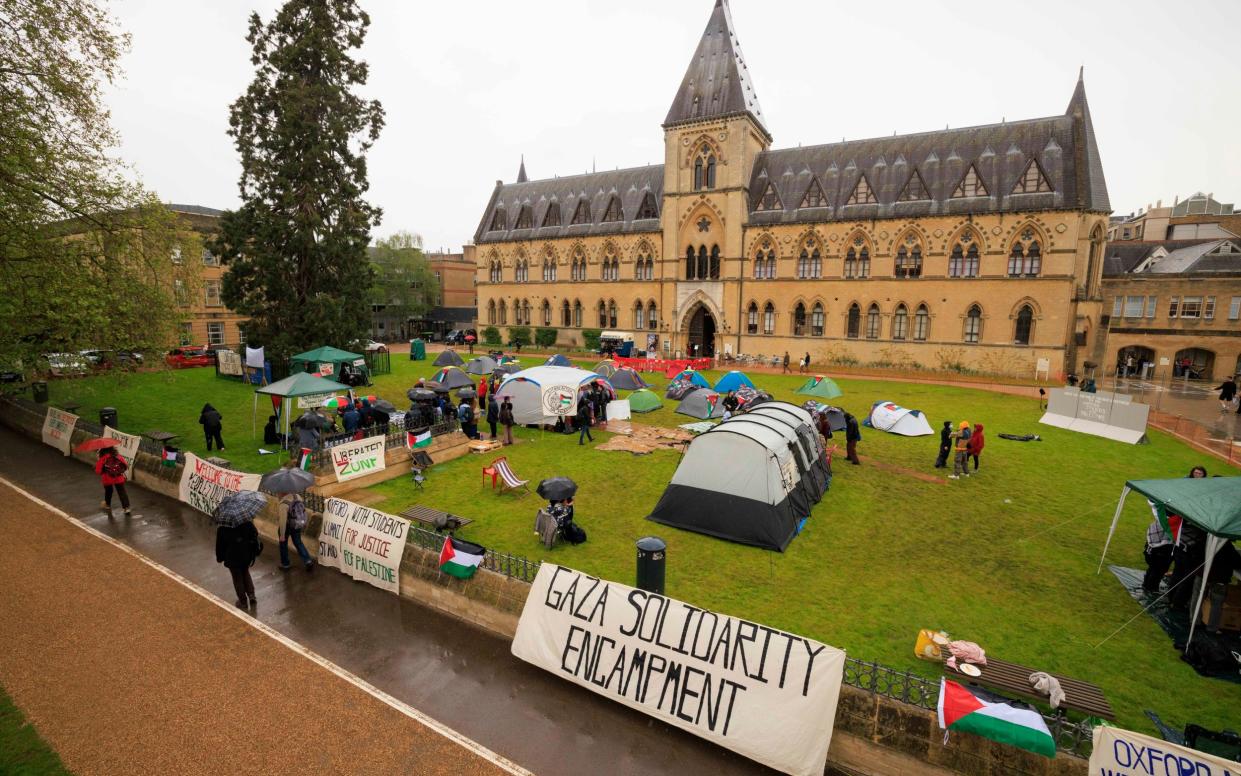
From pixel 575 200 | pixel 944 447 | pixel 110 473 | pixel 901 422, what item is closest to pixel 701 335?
pixel 575 200

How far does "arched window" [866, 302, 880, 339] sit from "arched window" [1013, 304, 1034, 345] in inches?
349

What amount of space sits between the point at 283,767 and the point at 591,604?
430cm

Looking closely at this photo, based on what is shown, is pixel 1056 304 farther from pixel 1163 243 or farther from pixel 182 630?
pixel 182 630

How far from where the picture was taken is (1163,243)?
50.3 meters

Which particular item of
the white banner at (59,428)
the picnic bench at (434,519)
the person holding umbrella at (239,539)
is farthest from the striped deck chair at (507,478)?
the white banner at (59,428)

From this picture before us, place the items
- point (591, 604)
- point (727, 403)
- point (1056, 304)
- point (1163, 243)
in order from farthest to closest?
1. point (1163, 243)
2. point (1056, 304)
3. point (727, 403)
4. point (591, 604)

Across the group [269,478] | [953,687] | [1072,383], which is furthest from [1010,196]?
[269,478]

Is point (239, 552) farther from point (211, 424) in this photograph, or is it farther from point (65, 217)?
point (65, 217)

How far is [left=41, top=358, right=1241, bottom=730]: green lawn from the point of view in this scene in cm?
906

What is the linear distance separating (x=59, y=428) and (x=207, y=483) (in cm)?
1121

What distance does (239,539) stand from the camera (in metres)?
10.1

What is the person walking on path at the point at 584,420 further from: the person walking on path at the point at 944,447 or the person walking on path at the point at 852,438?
the person walking on path at the point at 944,447

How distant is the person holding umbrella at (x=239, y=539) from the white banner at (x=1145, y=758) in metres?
12.6

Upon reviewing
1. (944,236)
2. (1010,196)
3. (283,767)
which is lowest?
(283,767)
